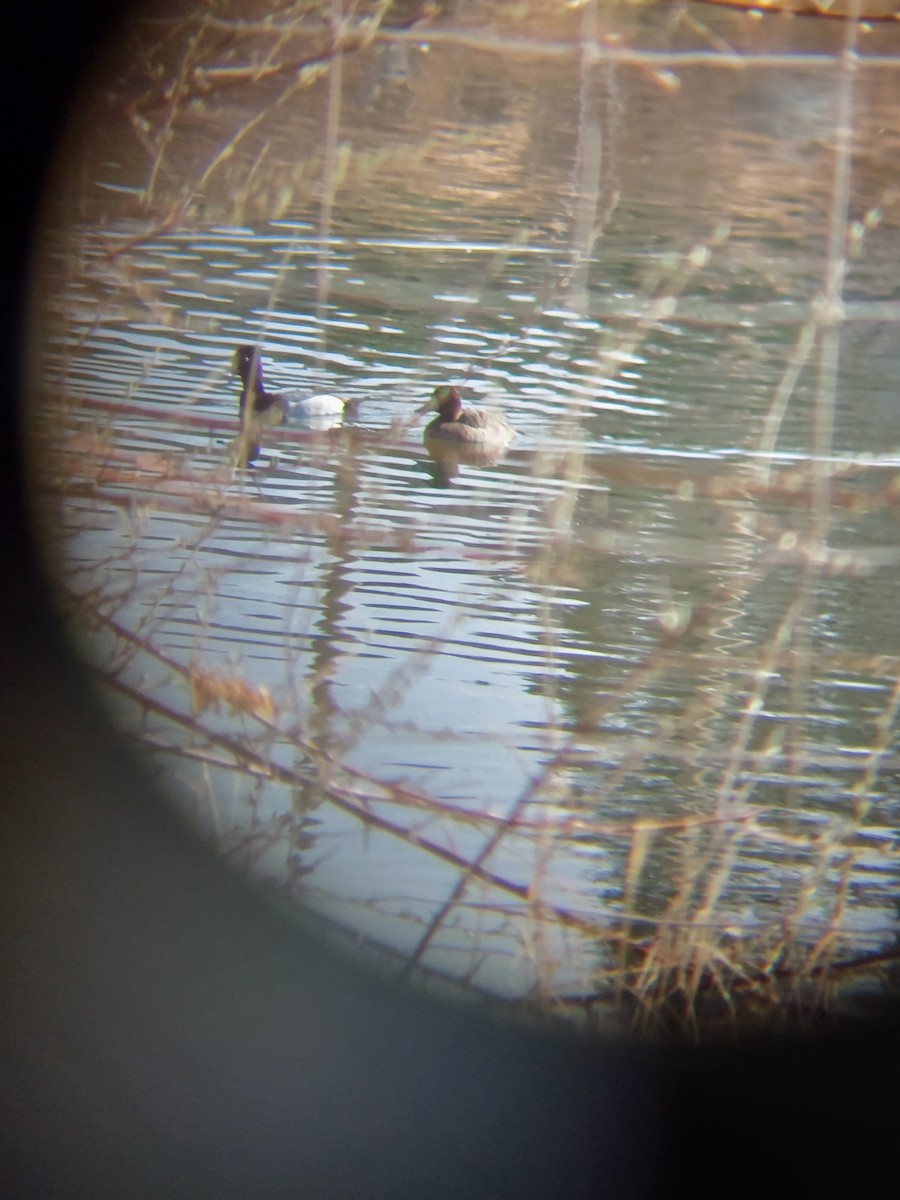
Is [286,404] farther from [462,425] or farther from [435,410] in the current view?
[462,425]

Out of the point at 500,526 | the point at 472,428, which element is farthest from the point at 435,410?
the point at 500,526

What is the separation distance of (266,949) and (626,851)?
92 centimetres

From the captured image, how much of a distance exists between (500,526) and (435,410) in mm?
1074

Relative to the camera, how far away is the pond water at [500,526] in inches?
96.6

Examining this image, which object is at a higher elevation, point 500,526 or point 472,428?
point 472,428

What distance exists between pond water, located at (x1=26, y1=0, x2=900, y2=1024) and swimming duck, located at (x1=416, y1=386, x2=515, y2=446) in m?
0.10

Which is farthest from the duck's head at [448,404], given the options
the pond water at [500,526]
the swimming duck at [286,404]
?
the swimming duck at [286,404]

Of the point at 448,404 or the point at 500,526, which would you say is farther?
the point at 448,404

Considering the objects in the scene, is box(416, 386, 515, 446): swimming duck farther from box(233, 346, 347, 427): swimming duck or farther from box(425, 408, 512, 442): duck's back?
box(233, 346, 347, 427): swimming duck

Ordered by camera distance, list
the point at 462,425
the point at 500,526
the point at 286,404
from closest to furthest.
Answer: the point at 500,526 < the point at 462,425 < the point at 286,404

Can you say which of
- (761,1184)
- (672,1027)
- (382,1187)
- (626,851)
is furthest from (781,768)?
(382,1187)

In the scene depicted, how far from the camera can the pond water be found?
2453 mm

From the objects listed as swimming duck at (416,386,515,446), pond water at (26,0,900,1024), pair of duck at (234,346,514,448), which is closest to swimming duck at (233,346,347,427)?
pair of duck at (234,346,514,448)

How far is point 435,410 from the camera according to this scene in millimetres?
6078
